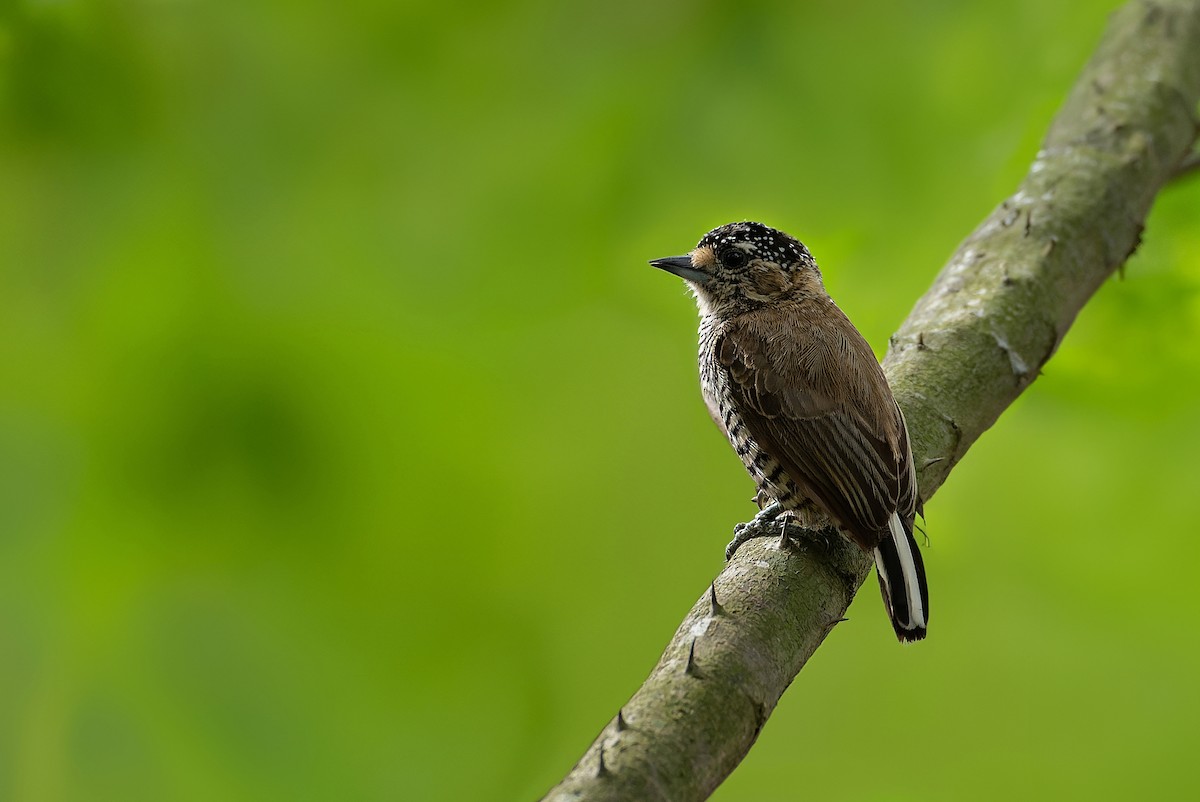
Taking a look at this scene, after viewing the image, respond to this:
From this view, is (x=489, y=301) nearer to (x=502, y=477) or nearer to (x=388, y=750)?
(x=502, y=477)

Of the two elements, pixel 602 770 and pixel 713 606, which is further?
pixel 713 606

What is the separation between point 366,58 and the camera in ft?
11.7

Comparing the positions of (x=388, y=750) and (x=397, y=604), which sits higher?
(x=397, y=604)

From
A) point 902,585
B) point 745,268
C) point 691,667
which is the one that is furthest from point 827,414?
point 691,667

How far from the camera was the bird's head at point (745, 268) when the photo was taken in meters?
3.26

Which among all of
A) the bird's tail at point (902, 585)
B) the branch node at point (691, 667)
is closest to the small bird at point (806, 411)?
the bird's tail at point (902, 585)

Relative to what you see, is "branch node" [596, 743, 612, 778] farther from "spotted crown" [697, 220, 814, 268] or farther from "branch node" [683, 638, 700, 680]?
"spotted crown" [697, 220, 814, 268]

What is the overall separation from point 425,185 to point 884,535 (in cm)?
187

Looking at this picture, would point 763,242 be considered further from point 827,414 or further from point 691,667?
point 691,667

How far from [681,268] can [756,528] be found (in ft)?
3.20

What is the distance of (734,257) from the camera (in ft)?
10.8

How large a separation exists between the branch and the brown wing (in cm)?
11

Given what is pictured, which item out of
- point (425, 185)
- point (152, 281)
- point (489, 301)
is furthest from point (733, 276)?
point (152, 281)

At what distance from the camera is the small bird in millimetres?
2508
